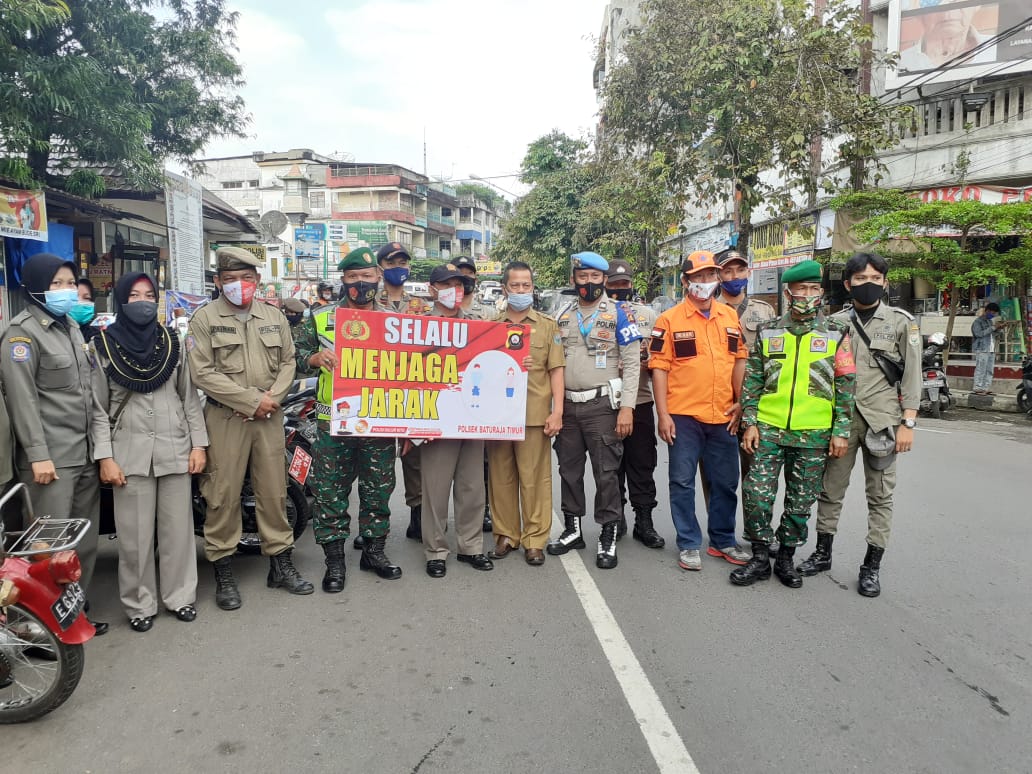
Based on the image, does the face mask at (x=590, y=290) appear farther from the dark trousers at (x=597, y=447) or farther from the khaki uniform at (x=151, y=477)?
the khaki uniform at (x=151, y=477)

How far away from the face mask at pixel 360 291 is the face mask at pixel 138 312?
1.12 meters

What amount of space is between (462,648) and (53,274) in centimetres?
269

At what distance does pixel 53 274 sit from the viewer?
379 cm

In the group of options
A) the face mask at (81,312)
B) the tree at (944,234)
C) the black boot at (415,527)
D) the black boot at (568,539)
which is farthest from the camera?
the tree at (944,234)

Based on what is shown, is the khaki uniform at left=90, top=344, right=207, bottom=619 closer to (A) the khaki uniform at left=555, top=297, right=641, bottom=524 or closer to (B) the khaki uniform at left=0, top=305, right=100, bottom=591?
(B) the khaki uniform at left=0, top=305, right=100, bottom=591

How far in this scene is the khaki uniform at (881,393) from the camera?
174 inches

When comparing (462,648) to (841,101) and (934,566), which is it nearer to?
(934,566)

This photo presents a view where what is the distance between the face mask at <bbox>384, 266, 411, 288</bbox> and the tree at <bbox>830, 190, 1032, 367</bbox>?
9.80 m

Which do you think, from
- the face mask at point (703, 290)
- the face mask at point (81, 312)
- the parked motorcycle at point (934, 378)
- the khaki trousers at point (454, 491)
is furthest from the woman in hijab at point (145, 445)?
the parked motorcycle at point (934, 378)

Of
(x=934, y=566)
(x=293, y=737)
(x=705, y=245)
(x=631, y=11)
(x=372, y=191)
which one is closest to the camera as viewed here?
(x=293, y=737)

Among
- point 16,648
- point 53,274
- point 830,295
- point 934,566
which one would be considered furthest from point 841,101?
point 16,648

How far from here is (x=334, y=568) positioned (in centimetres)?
456

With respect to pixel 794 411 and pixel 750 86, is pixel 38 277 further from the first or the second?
pixel 750 86

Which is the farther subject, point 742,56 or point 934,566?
point 742,56
